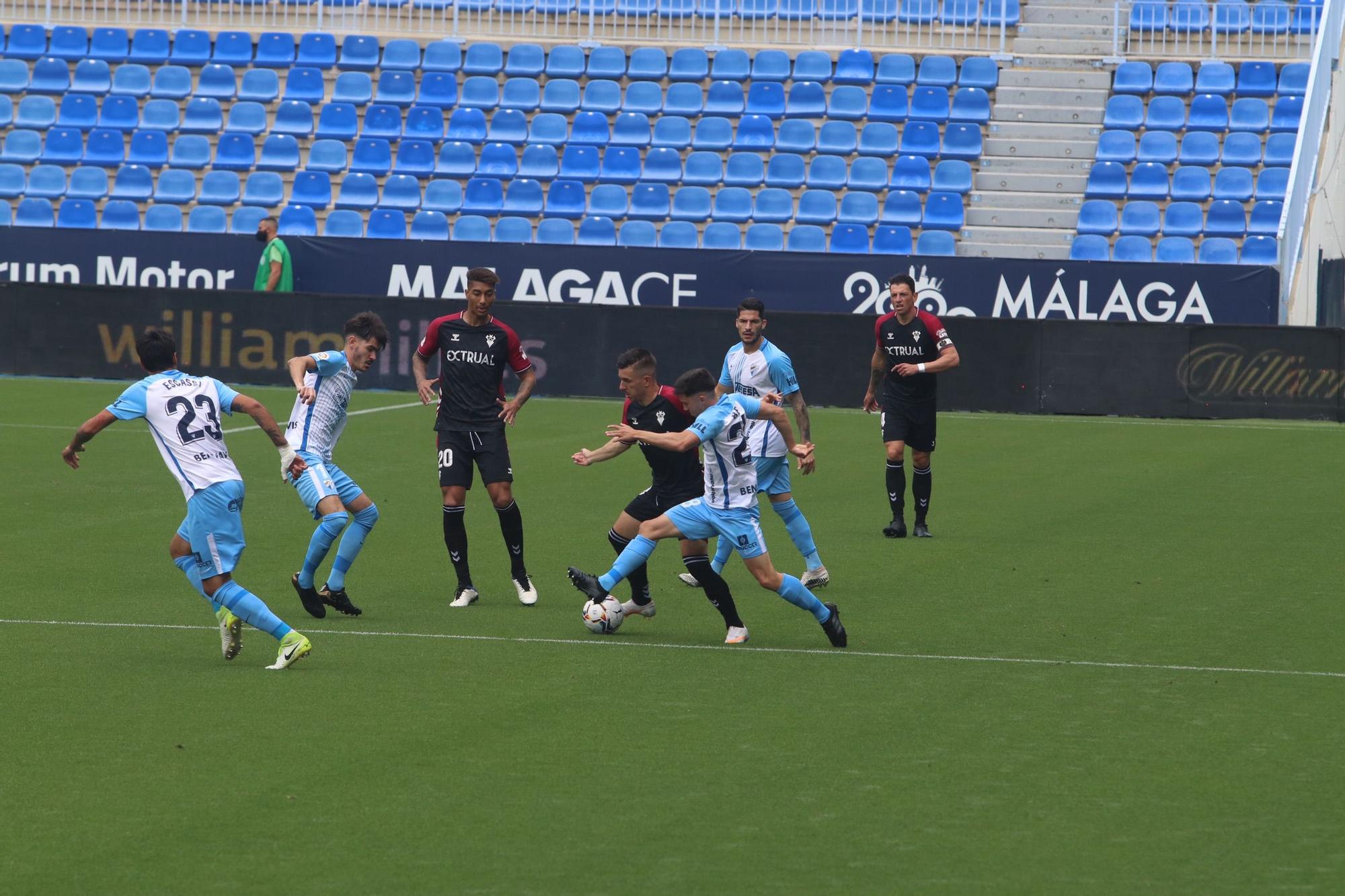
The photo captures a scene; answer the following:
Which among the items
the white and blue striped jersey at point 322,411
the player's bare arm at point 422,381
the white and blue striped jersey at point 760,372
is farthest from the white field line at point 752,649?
the white and blue striped jersey at point 760,372

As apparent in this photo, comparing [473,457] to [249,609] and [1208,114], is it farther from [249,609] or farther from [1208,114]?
[1208,114]

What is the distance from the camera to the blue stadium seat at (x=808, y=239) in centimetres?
2941

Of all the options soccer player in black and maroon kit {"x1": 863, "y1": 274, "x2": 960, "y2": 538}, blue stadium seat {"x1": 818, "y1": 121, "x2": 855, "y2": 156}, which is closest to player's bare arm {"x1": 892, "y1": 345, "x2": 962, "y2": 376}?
soccer player in black and maroon kit {"x1": 863, "y1": 274, "x2": 960, "y2": 538}

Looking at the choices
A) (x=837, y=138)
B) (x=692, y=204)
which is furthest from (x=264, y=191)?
(x=837, y=138)

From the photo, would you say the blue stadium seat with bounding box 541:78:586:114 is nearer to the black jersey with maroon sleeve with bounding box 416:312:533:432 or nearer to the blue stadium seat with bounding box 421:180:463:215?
the blue stadium seat with bounding box 421:180:463:215

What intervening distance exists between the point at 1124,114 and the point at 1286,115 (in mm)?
2604

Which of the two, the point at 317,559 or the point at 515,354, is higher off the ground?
the point at 515,354

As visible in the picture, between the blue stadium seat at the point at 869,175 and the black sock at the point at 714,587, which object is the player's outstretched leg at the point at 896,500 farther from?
the blue stadium seat at the point at 869,175

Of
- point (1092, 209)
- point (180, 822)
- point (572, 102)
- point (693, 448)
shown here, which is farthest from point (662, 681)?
point (572, 102)

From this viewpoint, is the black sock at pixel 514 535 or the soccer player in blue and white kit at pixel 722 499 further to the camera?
the black sock at pixel 514 535

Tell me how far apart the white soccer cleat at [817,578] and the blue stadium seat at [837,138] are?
20140 mm

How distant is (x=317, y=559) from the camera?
34.9ft

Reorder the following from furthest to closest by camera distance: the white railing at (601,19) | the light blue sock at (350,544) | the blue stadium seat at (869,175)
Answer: the white railing at (601,19) < the blue stadium seat at (869,175) < the light blue sock at (350,544)

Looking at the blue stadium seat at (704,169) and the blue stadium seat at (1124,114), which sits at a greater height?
the blue stadium seat at (1124,114)
